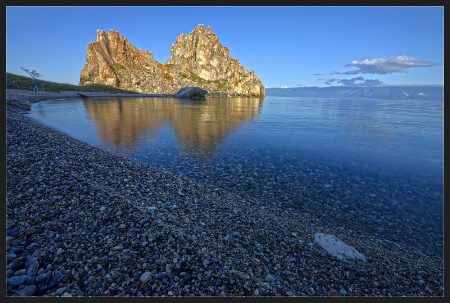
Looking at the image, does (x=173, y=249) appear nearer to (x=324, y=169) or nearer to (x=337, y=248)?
(x=337, y=248)

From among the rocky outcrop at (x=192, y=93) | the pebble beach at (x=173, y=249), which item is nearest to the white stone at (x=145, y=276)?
the pebble beach at (x=173, y=249)

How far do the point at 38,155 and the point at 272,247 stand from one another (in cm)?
A: 1528

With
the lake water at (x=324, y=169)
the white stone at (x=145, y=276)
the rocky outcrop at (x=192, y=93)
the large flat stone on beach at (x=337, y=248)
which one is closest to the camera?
the white stone at (x=145, y=276)

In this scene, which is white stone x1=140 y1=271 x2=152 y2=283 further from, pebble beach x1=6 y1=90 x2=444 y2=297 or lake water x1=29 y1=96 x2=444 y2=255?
lake water x1=29 y1=96 x2=444 y2=255

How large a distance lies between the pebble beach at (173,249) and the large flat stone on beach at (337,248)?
54mm

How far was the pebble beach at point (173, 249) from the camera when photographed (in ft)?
19.9

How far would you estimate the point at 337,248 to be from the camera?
29.1 ft

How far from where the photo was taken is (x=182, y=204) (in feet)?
36.5

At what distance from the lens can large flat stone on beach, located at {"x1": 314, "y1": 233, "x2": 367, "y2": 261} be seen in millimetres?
8492

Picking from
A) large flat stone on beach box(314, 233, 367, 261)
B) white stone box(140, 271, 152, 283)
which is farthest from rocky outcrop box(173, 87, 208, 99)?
white stone box(140, 271, 152, 283)

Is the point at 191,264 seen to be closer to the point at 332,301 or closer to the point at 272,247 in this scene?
the point at 272,247

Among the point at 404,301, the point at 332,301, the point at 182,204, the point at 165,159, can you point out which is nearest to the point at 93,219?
the point at 182,204

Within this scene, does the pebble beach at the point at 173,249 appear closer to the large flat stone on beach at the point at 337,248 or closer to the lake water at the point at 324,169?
the large flat stone on beach at the point at 337,248

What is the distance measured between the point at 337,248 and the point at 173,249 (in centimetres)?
650
